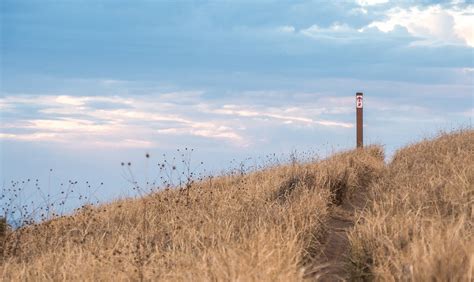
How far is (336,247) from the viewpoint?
24.0 feet

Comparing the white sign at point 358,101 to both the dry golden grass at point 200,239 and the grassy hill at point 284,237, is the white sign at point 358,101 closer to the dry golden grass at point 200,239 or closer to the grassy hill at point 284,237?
the dry golden grass at point 200,239

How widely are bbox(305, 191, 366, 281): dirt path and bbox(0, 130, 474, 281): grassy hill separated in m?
0.02

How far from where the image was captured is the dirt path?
602cm

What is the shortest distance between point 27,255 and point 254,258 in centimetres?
455

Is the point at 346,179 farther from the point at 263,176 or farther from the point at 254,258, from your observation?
the point at 254,258

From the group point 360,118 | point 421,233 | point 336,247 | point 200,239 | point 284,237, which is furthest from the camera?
point 360,118

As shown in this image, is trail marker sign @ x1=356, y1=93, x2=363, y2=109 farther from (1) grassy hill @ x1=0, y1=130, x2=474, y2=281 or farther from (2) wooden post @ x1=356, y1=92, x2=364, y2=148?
(1) grassy hill @ x1=0, y1=130, x2=474, y2=281

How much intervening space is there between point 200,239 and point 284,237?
1.06 meters

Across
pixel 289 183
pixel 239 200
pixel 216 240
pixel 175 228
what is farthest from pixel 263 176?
pixel 216 240

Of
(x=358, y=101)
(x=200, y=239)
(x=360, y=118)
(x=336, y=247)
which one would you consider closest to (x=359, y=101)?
(x=358, y=101)

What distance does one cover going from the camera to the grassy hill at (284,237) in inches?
191

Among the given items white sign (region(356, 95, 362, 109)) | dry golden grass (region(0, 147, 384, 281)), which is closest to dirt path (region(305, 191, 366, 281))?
dry golden grass (region(0, 147, 384, 281))

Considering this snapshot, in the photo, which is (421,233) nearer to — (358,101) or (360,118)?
(360,118)

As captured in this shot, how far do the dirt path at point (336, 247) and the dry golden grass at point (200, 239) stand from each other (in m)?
0.15
